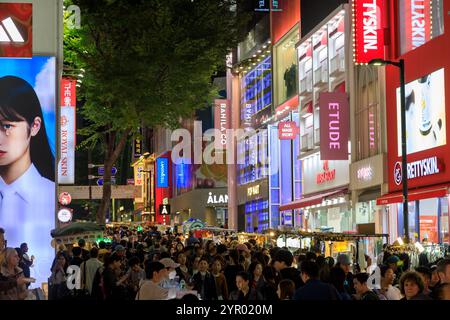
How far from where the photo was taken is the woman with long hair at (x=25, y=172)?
2227 cm

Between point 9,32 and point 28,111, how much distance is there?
9.90 ft

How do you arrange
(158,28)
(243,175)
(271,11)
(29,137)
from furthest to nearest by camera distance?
1. (243,175)
2. (271,11)
3. (158,28)
4. (29,137)

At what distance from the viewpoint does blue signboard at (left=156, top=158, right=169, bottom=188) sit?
362ft

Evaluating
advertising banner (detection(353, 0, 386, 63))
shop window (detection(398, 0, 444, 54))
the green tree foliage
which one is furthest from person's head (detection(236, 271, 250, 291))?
advertising banner (detection(353, 0, 386, 63))

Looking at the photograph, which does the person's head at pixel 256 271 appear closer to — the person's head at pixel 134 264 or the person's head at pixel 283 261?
the person's head at pixel 283 261

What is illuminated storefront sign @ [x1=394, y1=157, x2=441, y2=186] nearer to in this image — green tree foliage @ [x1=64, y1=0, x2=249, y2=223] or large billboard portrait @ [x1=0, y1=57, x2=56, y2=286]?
green tree foliage @ [x1=64, y1=0, x2=249, y2=223]

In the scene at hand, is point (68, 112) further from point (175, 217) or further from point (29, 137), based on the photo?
point (175, 217)

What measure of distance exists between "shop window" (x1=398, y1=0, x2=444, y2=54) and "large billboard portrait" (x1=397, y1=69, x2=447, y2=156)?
168 cm

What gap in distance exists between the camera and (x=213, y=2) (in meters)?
34.9

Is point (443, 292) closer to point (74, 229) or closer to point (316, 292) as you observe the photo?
point (316, 292)

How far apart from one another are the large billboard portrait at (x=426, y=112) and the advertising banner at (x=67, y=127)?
503 inches

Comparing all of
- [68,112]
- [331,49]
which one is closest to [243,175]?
[331,49]

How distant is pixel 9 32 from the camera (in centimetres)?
1983
